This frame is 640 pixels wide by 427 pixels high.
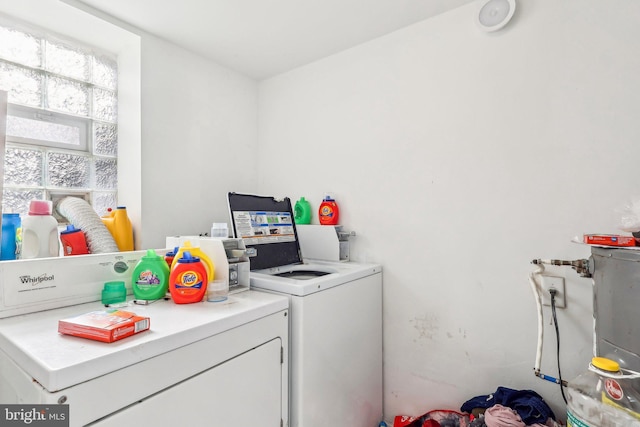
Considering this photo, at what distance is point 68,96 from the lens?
2.00m

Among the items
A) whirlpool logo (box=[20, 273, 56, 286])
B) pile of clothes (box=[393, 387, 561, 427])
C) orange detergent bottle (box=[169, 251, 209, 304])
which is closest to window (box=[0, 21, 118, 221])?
whirlpool logo (box=[20, 273, 56, 286])

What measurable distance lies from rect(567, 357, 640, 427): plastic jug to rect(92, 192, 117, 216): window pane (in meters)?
2.60

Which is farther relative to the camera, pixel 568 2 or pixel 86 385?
pixel 568 2

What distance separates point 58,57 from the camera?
6.41ft

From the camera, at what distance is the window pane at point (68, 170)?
6.30 feet

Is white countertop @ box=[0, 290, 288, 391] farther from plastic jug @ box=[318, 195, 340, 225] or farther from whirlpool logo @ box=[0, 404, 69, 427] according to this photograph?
plastic jug @ box=[318, 195, 340, 225]

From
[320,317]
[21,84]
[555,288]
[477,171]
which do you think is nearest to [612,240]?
[555,288]

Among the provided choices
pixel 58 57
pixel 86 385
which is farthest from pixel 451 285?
pixel 58 57

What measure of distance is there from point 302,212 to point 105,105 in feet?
5.03

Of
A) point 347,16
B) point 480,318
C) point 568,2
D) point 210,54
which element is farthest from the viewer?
point 210,54

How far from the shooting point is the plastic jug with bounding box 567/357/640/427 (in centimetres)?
95

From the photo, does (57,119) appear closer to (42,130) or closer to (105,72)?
(42,130)

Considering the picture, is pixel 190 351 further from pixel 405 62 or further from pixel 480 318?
pixel 405 62

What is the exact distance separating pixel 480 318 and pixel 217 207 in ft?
6.40
